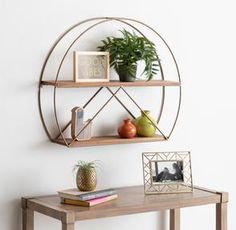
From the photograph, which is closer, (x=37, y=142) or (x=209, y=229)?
(x=37, y=142)

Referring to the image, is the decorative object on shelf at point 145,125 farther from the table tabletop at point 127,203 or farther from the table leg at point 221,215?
the table leg at point 221,215

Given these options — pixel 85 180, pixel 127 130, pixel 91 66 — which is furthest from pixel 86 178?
pixel 91 66

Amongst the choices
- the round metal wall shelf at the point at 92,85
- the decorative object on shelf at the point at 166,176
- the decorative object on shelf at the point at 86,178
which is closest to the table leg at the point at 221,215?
the decorative object on shelf at the point at 166,176

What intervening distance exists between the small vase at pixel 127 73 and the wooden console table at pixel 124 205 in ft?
1.79

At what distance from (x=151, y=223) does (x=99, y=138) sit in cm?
61

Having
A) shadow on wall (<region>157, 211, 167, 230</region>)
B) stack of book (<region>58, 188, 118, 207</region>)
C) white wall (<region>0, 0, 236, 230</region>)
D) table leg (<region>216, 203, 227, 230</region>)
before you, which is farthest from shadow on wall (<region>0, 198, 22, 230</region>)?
table leg (<region>216, 203, 227, 230</region>)

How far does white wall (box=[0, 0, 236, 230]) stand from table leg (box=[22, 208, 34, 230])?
48 millimetres

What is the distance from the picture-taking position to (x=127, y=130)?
325 cm

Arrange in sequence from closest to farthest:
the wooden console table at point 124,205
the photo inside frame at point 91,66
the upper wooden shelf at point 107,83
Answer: the wooden console table at point 124,205, the upper wooden shelf at point 107,83, the photo inside frame at point 91,66

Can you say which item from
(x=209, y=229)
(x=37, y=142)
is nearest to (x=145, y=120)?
(x=37, y=142)

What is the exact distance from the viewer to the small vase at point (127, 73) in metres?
3.20

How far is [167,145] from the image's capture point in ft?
11.7

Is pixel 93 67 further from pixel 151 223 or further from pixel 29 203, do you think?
pixel 151 223

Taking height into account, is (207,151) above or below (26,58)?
below
